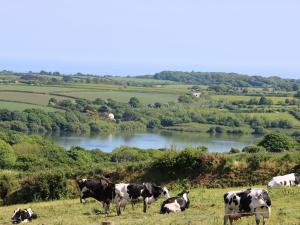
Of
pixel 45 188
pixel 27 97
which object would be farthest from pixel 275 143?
pixel 27 97

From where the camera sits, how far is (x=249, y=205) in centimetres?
1424

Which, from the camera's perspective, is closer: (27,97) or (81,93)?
(27,97)

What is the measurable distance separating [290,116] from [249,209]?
112m

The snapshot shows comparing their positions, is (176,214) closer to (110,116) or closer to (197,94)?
(110,116)

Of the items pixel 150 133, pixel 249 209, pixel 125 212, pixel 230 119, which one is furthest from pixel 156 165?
pixel 230 119

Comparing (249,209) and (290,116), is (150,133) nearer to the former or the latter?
(290,116)

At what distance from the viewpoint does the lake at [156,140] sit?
96.7 m

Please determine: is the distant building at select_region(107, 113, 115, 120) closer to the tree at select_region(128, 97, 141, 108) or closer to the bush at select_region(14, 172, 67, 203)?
the tree at select_region(128, 97, 141, 108)

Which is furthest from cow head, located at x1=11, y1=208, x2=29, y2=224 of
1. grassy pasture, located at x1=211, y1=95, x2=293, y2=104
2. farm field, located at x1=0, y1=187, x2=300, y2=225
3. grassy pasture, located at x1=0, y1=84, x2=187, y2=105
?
grassy pasture, located at x1=211, y1=95, x2=293, y2=104

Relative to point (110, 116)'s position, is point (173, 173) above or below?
above

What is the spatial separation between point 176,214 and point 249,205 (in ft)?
12.2

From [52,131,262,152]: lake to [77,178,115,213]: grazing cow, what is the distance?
70.7m

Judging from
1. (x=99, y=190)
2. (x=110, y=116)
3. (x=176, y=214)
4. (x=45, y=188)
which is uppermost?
(x=99, y=190)

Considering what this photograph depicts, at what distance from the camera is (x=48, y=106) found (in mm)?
133250
